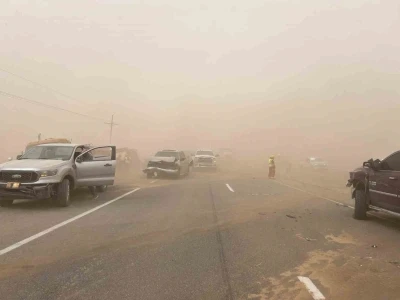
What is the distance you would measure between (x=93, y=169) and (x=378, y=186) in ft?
26.9

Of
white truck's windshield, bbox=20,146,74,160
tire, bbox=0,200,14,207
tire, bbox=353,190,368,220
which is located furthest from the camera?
white truck's windshield, bbox=20,146,74,160

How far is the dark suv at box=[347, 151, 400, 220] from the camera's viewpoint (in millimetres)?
7348

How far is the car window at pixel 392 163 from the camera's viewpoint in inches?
309

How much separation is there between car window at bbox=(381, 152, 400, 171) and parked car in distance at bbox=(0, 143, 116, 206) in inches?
324

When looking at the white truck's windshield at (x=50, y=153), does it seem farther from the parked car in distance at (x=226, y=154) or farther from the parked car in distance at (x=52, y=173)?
the parked car in distance at (x=226, y=154)

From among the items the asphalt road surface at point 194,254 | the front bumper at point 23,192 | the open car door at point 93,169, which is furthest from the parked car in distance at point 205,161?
the front bumper at point 23,192

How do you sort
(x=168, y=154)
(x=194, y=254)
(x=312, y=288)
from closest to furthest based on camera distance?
1. (x=312, y=288)
2. (x=194, y=254)
3. (x=168, y=154)

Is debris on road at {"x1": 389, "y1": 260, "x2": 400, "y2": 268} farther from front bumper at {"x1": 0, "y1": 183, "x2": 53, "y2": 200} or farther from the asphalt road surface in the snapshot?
front bumper at {"x1": 0, "y1": 183, "x2": 53, "y2": 200}

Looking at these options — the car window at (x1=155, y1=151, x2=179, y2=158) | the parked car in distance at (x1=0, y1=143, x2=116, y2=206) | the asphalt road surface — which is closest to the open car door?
the parked car in distance at (x1=0, y1=143, x2=116, y2=206)

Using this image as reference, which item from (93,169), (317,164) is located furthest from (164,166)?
(317,164)

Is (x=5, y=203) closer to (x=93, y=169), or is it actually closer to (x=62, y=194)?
(x=62, y=194)

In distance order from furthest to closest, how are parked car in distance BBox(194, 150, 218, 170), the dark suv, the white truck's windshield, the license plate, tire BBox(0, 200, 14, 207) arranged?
parked car in distance BBox(194, 150, 218, 170) → the white truck's windshield → tire BBox(0, 200, 14, 207) → the license plate → the dark suv

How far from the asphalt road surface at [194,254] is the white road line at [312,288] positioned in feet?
0.04

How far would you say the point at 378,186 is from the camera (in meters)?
8.02
